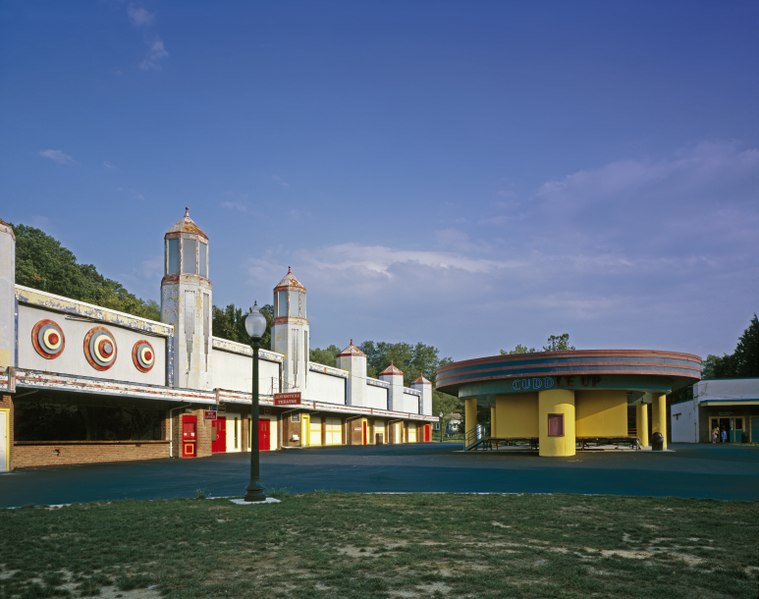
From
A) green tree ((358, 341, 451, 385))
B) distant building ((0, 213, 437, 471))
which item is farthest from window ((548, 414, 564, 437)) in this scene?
green tree ((358, 341, 451, 385))

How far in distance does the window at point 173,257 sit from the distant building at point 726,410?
41.4 meters

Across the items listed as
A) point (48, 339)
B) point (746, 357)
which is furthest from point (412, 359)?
point (48, 339)

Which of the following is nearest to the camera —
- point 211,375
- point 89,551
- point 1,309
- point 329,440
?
point 89,551

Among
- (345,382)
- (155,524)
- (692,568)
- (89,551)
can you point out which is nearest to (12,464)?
(155,524)

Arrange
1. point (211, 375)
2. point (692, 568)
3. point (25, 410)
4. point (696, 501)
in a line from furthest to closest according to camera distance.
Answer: point (211, 375), point (25, 410), point (696, 501), point (692, 568)

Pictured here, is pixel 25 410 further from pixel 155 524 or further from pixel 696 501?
pixel 696 501

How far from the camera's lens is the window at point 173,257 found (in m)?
38.0

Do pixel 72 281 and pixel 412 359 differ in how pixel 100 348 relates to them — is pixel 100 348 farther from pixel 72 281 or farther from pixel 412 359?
pixel 412 359

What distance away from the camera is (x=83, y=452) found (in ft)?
99.4

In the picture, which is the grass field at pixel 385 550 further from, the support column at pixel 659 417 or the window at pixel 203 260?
the window at pixel 203 260

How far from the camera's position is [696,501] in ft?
45.6

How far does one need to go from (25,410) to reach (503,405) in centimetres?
2151

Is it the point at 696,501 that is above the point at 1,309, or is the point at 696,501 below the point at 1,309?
below

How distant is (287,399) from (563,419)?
18.2 meters
